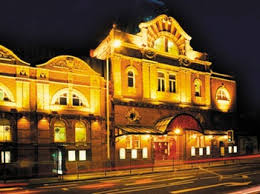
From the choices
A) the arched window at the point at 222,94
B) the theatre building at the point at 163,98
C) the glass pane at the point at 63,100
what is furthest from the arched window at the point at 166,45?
the glass pane at the point at 63,100

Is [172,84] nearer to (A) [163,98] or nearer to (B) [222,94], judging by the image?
(A) [163,98]

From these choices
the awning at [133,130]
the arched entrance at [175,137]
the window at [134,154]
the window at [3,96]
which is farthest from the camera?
the arched entrance at [175,137]

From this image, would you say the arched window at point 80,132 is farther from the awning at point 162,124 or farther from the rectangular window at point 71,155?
the awning at point 162,124

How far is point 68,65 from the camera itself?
2444 cm

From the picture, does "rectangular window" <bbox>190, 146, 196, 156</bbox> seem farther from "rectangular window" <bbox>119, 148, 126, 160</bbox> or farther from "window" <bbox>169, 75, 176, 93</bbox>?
"rectangular window" <bbox>119, 148, 126, 160</bbox>

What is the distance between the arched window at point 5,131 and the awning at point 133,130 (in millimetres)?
9667

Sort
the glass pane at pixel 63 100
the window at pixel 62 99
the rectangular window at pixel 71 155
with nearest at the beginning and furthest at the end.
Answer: the rectangular window at pixel 71 155 → the window at pixel 62 99 → the glass pane at pixel 63 100

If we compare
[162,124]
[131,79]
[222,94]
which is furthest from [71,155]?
Result: [222,94]

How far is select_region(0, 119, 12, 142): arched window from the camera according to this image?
68.1 feet

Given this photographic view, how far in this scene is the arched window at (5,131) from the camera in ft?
68.1

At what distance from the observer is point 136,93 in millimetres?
27984

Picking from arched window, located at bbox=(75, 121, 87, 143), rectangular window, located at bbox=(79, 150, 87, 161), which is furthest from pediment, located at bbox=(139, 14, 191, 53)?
rectangular window, located at bbox=(79, 150, 87, 161)

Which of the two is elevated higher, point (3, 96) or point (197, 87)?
point (197, 87)

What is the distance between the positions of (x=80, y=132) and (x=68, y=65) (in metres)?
6.45
